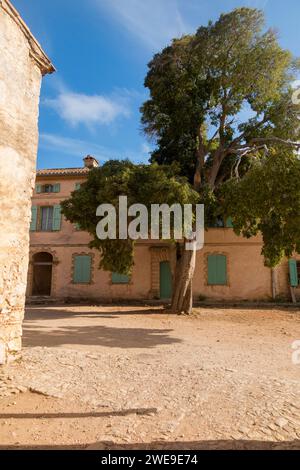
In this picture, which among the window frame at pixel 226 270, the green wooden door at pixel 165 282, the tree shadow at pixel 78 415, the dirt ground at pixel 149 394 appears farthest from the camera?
the green wooden door at pixel 165 282

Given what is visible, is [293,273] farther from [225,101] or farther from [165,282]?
[225,101]

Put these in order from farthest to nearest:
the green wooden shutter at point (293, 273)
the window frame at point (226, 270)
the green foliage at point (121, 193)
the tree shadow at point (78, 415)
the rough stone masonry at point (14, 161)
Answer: the window frame at point (226, 270) < the green wooden shutter at point (293, 273) < the green foliage at point (121, 193) < the rough stone masonry at point (14, 161) < the tree shadow at point (78, 415)

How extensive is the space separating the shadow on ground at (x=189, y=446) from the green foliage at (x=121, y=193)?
8.15 m

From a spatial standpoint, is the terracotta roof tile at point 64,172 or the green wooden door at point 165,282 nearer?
the green wooden door at point 165,282

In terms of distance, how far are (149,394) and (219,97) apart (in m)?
13.0

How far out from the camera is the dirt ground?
2879 mm

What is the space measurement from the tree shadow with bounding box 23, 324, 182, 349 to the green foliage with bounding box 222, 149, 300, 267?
4.74 m

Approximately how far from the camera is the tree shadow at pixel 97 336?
689 cm

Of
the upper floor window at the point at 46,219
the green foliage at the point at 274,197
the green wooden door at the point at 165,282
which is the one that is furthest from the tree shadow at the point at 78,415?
the upper floor window at the point at 46,219

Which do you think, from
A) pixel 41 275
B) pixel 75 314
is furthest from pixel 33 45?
pixel 41 275

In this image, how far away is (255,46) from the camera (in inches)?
495

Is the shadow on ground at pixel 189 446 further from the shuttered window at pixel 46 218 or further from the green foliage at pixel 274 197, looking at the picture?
the shuttered window at pixel 46 218
